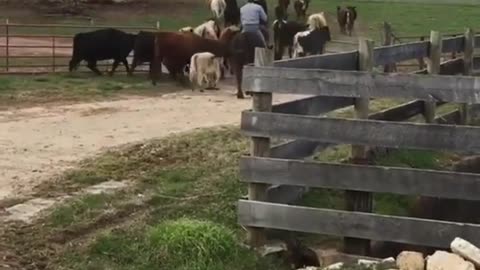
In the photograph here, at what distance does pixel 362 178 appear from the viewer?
6793mm

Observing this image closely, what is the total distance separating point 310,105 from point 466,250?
2.13 m

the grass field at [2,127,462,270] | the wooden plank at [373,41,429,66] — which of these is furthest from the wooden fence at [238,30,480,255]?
the wooden plank at [373,41,429,66]

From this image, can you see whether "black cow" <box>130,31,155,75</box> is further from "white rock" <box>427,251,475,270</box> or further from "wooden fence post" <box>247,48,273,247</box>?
"white rock" <box>427,251,475,270</box>

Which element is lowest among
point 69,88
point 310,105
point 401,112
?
point 69,88

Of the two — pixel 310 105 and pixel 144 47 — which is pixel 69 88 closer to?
pixel 144 47

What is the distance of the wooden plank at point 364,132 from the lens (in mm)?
6531

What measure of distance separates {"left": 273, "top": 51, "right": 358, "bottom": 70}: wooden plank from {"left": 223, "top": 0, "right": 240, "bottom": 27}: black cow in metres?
15.5

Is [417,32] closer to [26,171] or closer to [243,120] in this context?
[26,171]

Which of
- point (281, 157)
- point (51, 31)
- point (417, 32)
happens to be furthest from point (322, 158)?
point (417, 32)

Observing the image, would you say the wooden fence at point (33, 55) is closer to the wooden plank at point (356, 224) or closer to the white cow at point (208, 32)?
the white cow at point (208, 32)

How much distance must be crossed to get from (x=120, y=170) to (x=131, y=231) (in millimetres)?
2723

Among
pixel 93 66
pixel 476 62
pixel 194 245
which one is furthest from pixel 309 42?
pixel 194 245

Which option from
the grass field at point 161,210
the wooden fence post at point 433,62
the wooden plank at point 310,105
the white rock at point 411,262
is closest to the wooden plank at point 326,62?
the wooden plank at point 310,105

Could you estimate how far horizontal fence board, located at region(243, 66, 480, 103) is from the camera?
662 cm
